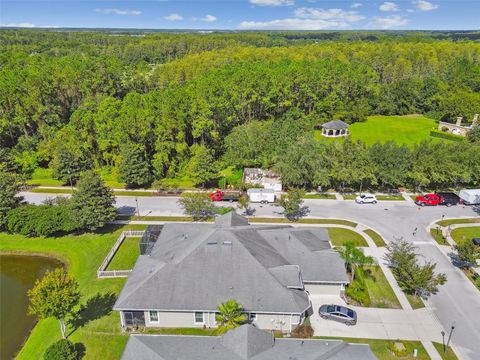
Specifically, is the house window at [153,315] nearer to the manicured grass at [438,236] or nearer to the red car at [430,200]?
the manicured grass at [438,236]

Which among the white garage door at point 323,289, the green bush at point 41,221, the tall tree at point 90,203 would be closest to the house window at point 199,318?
the white garage door at point 323,289

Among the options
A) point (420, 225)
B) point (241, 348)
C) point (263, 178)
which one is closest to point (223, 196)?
point (263, 178)

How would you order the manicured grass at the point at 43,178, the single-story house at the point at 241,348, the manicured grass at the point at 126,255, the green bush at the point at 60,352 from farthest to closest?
the manicured grass at the point at 43,178
the manicured grass at the point at 126,255
the green bush at the point at 60,352
the single-story house at the point at 241,348

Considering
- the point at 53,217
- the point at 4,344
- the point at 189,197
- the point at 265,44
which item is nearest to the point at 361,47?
the point at 265,44

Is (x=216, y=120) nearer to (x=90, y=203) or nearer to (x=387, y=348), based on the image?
(x=90, y=203)

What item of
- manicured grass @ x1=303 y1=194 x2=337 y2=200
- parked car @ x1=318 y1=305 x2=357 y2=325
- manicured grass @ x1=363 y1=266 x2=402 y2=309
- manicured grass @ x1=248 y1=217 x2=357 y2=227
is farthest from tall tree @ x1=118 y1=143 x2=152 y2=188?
parked car @ x1=318 y1=305 x2=357 y2=325

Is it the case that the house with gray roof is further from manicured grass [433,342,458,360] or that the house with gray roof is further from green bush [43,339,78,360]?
manicured grass [433,342,458,360]
